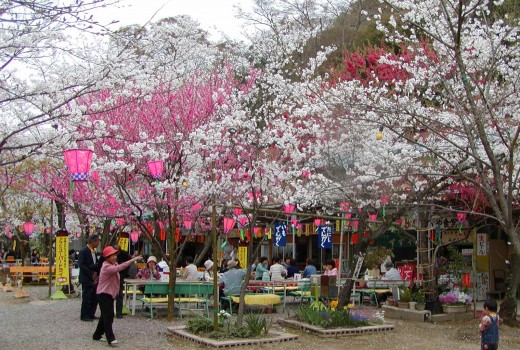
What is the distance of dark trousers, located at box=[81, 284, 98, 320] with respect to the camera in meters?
11.3

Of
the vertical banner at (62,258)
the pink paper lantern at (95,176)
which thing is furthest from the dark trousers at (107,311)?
the vertical banner at (62,258)

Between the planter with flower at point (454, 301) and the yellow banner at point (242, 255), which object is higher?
the yellow banner at point (242, 255)

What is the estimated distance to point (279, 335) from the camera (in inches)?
387

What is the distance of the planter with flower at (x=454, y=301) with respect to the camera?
42.3ft

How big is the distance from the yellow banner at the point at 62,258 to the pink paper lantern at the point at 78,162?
7196 millimetres

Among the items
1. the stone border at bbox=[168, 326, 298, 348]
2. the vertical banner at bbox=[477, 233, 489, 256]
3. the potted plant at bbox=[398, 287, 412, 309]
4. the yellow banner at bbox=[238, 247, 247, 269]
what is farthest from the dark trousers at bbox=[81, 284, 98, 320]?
the vertical banner at bbox=[477, 233, 489, 256]

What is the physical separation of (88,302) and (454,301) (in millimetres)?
7830

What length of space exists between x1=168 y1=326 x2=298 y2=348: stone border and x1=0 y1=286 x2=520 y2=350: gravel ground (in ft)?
0.35

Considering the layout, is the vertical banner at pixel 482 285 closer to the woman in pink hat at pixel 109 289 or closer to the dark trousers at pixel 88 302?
the dark trousers at pixel 88 302

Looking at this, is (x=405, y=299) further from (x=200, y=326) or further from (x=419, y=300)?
(x=200, y=326)

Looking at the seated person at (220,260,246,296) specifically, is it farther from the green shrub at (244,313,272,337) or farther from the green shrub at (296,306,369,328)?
the green shrub at (244,313,272,337)

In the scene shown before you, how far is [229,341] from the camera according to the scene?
9164mm

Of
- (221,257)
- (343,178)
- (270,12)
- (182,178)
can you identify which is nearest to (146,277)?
(182,178)

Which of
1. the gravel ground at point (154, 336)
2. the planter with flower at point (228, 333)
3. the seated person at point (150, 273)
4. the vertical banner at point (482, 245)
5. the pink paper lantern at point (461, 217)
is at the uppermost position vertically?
the pink paper lantern at point (461, 217)
